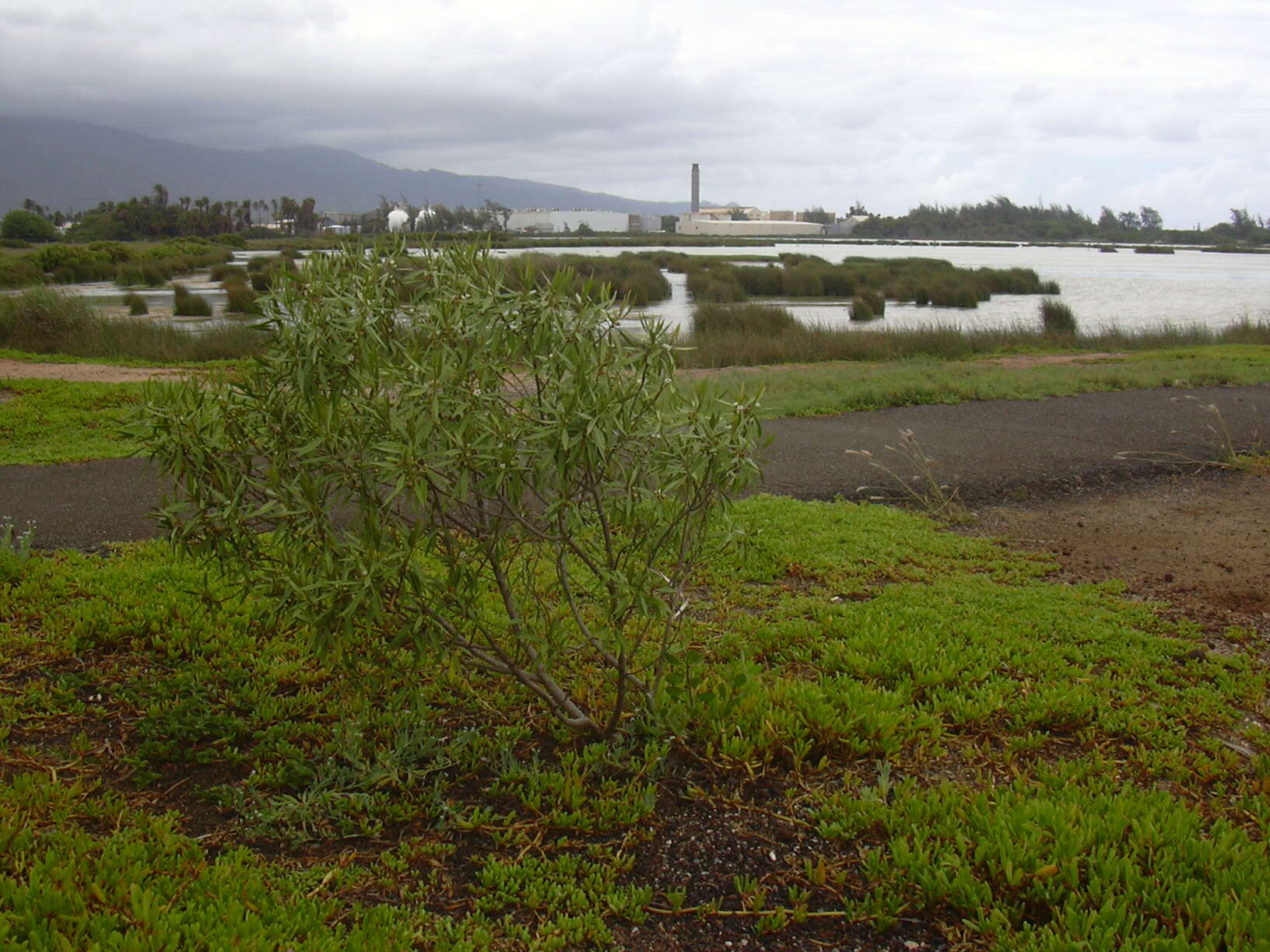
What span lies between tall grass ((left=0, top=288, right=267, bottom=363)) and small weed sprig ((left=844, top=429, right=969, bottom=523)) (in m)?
12.5

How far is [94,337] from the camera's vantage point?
17.5 meters

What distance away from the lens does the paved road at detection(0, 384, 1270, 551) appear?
6.87 metres

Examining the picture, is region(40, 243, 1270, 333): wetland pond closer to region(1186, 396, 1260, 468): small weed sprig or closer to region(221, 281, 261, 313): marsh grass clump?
region(221, 281, 261, 313): marsh grass clump

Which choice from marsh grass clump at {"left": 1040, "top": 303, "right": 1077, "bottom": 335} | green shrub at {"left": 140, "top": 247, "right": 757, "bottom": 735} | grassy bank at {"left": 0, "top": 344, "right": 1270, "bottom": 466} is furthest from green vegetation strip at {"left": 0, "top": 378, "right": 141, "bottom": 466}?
marsh grass clump at {"left": 1040, "top": 303, "right": 1077, "bottom": 335}

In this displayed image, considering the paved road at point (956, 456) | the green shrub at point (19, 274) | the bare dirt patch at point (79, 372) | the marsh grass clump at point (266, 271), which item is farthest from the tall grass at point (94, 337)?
the green shrub at point (19, 274)

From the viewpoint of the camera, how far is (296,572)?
2707 millimetres

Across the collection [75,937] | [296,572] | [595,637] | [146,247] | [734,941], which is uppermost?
[146,247]

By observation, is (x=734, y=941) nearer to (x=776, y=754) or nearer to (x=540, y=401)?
(x=776, y=754)

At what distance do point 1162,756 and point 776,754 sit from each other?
4.31ft

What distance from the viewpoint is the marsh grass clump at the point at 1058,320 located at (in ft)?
74.9

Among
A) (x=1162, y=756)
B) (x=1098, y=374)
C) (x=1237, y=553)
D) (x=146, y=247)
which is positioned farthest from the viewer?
(x=146, y=247)

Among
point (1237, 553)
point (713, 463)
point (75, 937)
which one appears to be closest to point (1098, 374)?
point (1237, 553)

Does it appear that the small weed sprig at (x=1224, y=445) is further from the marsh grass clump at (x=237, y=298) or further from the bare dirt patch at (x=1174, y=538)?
the marsh grass clump at (x=237, y=298)

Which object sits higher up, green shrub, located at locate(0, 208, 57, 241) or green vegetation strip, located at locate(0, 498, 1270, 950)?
green shrub, located at locate(0, 208, 57, 241)
